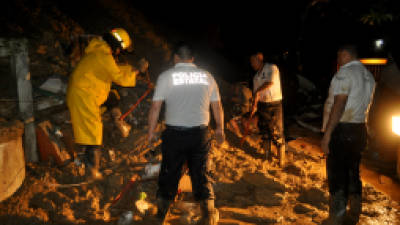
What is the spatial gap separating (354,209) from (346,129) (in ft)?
3.24

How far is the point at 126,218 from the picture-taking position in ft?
11.0

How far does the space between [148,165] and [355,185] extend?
2821 millimetres

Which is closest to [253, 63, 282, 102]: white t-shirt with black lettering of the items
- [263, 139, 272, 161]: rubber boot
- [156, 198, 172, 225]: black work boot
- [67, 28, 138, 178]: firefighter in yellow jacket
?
[263, 139, 272, 161]: rubber boot

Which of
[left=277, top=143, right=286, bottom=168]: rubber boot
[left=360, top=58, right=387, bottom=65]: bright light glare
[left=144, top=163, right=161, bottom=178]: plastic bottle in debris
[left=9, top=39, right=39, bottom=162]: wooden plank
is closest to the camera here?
[left=9, top=39, right=39, bottom=162]: wooden plank

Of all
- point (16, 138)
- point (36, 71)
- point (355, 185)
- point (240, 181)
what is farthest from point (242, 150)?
point (36, 71)

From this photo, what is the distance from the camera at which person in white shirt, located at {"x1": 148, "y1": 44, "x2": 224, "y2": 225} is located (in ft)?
9.87

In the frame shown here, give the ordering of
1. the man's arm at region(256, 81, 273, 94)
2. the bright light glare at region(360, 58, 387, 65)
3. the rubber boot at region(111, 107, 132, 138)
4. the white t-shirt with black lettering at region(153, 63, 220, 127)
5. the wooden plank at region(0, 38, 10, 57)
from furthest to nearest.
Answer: the bright light glare at region(360, 58, 387, 65)
the rubber boot at region(111, 107, 132, 138)
the man's arm at region(256, 81, 273, 94)
the wooden plank at region(0, 38, 10, 57)
the white t-shirt with black lettering at region(153, 63, 220, 127)

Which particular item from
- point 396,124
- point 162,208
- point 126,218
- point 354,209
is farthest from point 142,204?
point 396,124

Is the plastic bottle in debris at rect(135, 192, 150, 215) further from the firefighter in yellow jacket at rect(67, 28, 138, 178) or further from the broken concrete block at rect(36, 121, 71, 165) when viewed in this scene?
the broken concrete block at rect(36, 121, 71, 165)

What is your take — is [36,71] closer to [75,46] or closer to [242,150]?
[75,46]

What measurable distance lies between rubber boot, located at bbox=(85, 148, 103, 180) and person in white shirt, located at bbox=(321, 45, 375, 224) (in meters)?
3.09

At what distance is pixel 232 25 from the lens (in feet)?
40.3

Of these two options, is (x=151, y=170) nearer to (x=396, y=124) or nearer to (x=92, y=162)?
(x=92, y=162)

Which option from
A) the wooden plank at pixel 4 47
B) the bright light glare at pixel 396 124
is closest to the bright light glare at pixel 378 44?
the bright light glare at pixel 396 124
